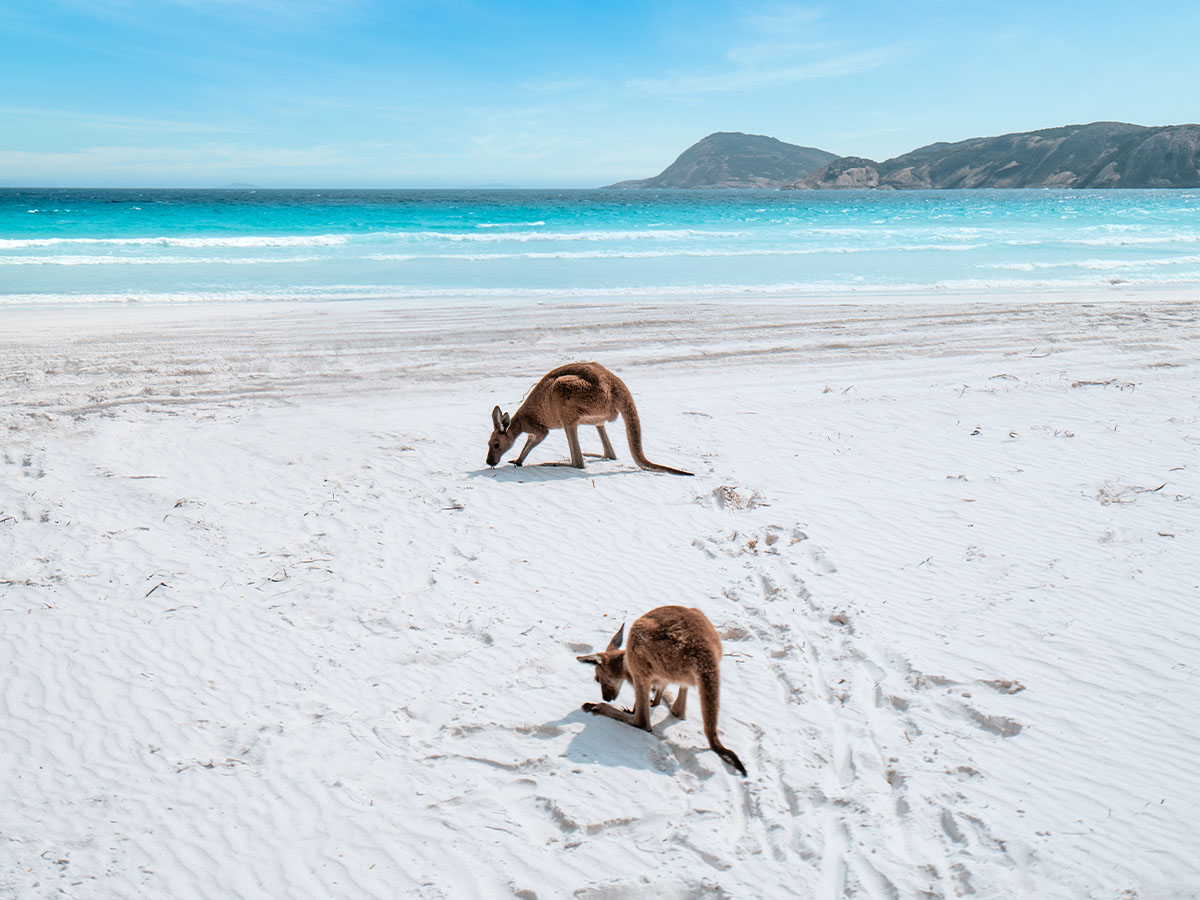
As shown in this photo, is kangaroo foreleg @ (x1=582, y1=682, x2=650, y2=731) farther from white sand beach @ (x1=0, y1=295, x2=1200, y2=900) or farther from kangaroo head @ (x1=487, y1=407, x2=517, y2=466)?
kangaroo head @ (x1=487, y1=407, x2=517, y2=466)

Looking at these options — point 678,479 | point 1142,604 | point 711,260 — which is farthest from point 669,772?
point 711,260

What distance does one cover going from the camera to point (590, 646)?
169 inches

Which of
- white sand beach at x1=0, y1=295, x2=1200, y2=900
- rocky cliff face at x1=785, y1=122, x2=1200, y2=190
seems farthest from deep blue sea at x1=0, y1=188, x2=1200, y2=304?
rocky cliff face at x1=785, y1=122, x2=1200, y2=190

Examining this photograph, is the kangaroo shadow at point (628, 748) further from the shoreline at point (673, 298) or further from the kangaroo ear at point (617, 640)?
the shoreline at point (673, 298)

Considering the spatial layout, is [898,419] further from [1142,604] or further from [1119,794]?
[1119,794]

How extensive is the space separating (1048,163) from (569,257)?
12760 cm

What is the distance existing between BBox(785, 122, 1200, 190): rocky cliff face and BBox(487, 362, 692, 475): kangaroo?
132 meters

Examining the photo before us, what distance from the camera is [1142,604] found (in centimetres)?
451

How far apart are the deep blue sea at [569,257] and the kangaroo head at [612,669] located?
1368 cm

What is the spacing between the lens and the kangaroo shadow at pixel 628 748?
11.1ft

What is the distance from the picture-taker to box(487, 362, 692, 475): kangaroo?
6.50 meters

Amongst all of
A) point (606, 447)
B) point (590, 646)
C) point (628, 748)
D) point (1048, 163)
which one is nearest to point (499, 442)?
point (606, 447)

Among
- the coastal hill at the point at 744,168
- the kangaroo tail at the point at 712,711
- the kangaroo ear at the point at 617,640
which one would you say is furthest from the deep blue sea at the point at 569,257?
the coastal hill at the point at 744,168

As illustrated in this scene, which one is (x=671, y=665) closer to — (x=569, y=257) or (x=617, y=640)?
(x=617, y=640)
